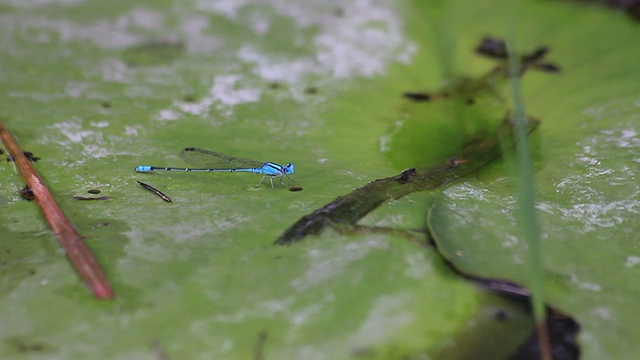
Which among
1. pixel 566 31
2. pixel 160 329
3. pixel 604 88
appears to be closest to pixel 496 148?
pixel 604 88

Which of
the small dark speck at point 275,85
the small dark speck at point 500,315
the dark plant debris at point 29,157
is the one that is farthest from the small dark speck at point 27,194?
the small dark speck at point 500,315

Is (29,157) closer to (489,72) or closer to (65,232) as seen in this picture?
(65,232)

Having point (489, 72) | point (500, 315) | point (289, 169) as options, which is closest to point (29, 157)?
point (289, 169)

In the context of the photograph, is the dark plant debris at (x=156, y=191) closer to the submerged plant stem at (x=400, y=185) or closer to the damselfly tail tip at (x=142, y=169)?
the damselfly tail tip at (x=142, y=169)

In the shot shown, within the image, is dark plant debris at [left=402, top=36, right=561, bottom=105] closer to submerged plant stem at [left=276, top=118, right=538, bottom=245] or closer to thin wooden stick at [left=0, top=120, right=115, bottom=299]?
submerged plant stem at [left=276, top=118, right=538, bottom=245]

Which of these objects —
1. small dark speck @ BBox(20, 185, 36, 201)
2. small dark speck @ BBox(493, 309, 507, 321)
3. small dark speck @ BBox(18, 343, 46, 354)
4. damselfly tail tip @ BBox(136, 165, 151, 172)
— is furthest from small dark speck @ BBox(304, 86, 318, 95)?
small dark speck @ BBox(18, 343, 46, 354)
